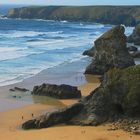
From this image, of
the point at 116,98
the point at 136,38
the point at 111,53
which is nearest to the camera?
the point at 116,98

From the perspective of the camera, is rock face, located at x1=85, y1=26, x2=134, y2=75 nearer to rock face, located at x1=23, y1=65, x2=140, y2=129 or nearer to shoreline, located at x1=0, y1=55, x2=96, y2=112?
shoreline, located at x1=0, y1=55, x2=96, y2=112

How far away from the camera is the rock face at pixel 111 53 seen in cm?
4447

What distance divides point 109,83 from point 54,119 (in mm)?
3578

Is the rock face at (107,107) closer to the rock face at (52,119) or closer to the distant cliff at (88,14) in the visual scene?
the rock face at (52,119)

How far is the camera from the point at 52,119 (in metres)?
25.1

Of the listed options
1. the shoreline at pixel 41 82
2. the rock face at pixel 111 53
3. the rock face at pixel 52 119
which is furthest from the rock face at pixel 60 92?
the rock face at pixel 111 53

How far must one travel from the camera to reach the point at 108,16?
162 m

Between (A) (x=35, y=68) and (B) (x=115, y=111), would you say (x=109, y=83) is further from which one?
(A) (x=35, y=68)

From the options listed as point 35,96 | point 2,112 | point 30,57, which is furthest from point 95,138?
point 30,57

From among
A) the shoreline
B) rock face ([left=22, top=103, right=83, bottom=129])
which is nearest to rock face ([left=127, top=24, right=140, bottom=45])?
the shoreline

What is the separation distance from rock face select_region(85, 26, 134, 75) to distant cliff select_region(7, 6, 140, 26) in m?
102

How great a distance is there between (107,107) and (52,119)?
3043 millimetres

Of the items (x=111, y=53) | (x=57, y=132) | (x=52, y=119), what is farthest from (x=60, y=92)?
(x=111, y=53)

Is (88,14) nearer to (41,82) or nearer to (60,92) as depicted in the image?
(41,82)
